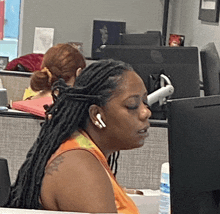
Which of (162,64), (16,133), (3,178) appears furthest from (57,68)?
(3,178)

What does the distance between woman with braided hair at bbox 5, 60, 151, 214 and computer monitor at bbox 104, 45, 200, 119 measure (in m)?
0.94

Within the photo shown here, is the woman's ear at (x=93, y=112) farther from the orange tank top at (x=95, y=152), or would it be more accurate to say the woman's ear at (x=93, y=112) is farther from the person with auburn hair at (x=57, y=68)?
the person with auburn hair at (x=57, y=68)

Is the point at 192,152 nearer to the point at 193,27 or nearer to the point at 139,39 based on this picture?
the point at 139,39

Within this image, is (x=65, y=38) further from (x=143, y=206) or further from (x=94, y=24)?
(x=143, y=206)

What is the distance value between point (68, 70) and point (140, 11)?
348 centimetres

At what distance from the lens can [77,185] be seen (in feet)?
3.35

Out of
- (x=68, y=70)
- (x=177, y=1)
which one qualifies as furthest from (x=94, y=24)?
(x=68, y=70)

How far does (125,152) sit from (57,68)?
88cm

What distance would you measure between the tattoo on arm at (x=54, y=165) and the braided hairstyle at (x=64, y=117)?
0.9 inches

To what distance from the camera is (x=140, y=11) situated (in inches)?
236

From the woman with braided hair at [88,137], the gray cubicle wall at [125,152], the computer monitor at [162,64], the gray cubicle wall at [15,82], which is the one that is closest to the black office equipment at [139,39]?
the gray cubicle wall at [15,82]

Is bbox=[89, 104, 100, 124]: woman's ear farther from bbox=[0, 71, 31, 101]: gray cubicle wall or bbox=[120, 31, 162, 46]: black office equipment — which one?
bbox=[0, 71, 31, 101]: gray cubicle wall

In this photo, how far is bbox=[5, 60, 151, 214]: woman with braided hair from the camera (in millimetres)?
1058

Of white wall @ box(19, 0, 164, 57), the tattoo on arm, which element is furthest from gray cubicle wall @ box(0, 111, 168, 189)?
white wall @ box(19, 0, 164, 57)
